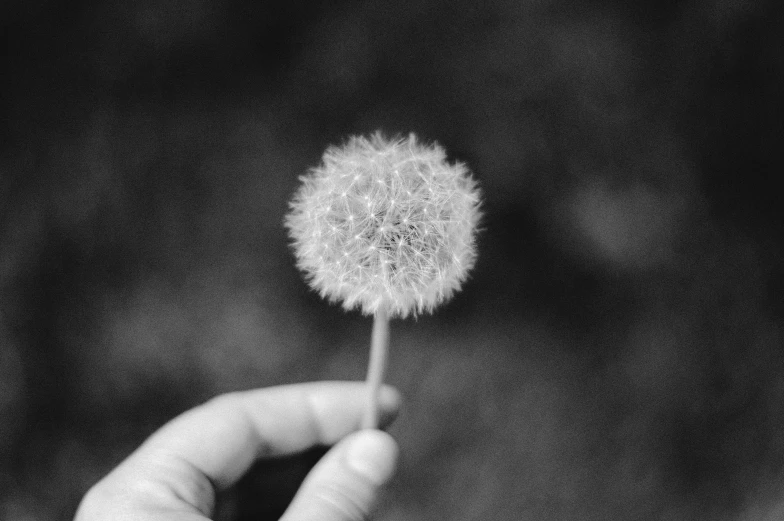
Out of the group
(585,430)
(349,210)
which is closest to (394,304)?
(349,210)

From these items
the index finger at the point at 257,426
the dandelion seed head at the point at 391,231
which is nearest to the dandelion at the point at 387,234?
the dandelion seed head at the point at 391,231

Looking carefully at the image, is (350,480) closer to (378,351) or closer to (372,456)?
(372,456)

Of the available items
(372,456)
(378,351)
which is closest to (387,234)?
(378,351)

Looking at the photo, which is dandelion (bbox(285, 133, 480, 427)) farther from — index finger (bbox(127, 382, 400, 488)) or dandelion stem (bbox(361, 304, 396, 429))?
index finger (bbox(127, 382, 400, 488))

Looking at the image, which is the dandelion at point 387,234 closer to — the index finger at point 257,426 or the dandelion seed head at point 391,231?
the dandelion seed head at point 391,231

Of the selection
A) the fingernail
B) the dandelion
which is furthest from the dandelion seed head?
the fingernail

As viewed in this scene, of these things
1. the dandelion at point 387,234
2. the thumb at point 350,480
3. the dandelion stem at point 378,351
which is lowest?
the thumb at point 350,480
